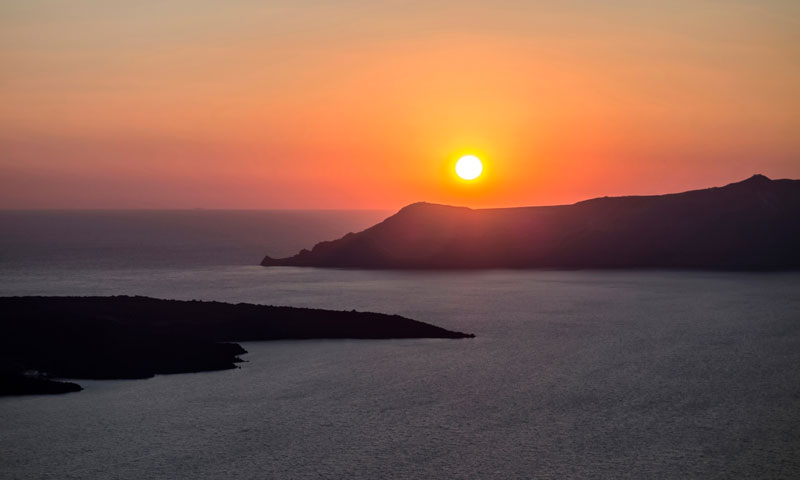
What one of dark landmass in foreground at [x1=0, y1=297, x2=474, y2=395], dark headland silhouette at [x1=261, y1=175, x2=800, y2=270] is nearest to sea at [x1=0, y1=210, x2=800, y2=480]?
dark landmass in foreground at [x1=0, y1=297, x2=474, y2=395]

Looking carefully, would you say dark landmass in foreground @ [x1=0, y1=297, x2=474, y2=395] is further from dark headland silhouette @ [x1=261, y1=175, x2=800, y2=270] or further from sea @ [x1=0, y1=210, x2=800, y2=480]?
dark headland silhouette @ [x1=261, y1=175, x2=800, y2=270]

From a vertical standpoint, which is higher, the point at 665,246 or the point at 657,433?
the point at 665,246

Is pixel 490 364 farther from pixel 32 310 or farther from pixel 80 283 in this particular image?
pixel 80 283

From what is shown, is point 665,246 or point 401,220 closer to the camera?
point 665,246

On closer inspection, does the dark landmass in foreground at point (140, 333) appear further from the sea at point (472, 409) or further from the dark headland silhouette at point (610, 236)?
the dark headland silhouette at point (610, 236)

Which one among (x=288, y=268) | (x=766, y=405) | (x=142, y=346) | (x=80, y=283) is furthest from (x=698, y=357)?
(x=288, y=268)

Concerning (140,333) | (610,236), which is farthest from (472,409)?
(610,236)

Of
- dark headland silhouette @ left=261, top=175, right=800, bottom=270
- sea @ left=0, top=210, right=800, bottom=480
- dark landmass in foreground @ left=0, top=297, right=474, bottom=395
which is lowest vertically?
sea @ left=0, top=210, right=800, bottom=480

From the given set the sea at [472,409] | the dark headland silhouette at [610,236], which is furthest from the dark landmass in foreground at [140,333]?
the dark headland silhouette at [610,236]
